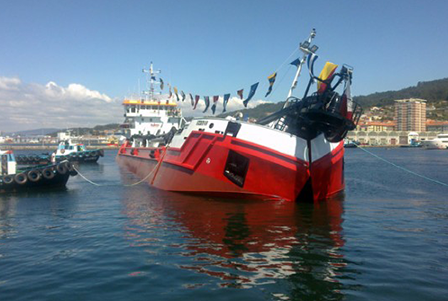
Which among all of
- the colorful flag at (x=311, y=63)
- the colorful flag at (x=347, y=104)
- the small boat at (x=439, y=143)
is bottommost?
the small boat at (x=439, y=143)

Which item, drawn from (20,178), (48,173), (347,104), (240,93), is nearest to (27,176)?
(20,178)

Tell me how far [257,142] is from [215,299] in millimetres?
9191

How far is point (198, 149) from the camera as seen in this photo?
1670 centimetres

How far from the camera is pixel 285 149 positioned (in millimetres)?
14477

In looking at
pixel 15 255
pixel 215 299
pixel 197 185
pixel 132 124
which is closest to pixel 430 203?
pixel 197 185

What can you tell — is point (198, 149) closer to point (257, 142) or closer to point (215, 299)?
point (257, 142)

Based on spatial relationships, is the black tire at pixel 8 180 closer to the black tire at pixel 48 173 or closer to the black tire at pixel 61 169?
the black tire at pixel 48 173

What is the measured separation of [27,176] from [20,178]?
397 mm

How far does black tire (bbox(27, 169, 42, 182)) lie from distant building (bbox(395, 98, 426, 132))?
7408 inches

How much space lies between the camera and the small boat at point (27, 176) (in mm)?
20734

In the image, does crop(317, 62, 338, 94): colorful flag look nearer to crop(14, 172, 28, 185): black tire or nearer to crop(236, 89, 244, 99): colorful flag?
crop(236, 89, 244, 99): colorful flag

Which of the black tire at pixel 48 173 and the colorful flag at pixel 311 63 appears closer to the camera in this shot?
the colorful flag at pixel 311 63

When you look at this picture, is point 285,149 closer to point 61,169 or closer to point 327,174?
point 327,174

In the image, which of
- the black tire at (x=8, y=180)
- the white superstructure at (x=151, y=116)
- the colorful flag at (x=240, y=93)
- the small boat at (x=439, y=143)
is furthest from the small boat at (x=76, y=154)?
the small boat at (x=439, y=143)
